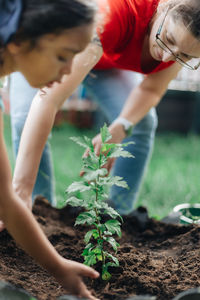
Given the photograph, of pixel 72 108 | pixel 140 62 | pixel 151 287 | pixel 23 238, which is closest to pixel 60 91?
pixel 140 62

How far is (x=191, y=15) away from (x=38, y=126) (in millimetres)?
759

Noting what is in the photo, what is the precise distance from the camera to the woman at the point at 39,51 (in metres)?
1.12

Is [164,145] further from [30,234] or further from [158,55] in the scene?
[30,234]

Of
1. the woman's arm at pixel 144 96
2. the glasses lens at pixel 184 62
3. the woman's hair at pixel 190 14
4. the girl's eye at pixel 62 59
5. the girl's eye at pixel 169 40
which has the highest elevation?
the girl's eye at pixel 62 59

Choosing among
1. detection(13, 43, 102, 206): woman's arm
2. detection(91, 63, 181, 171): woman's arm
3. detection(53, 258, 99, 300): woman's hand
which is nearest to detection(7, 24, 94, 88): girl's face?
detection(13, 43, 102, 206): woman's arm

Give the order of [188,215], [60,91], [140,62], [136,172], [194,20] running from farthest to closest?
[136,172], [188,215], [140,62], [60,91], [194,20]

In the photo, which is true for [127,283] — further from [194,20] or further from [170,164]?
[170,164]

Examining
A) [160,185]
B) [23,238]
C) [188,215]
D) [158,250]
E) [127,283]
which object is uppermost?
[23,238]

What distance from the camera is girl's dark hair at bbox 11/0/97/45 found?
112 centimetres

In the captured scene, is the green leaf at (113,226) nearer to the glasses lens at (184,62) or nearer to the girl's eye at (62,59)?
the girl's eye at (62,59)

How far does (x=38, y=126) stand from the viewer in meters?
1.73

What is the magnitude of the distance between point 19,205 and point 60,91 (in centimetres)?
69

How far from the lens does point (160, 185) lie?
3.45 meters

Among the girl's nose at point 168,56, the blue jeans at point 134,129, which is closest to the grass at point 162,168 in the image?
the blue jeans at point 134,129
